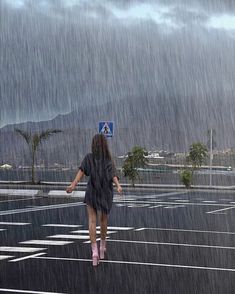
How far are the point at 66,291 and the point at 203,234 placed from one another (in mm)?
6140

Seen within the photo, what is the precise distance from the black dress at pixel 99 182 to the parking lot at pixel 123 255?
0.80 m

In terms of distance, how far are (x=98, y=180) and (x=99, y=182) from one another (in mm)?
30

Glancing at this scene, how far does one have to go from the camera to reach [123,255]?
9.47 meters

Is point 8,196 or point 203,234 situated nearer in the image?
point 203,234

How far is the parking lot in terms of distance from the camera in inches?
282

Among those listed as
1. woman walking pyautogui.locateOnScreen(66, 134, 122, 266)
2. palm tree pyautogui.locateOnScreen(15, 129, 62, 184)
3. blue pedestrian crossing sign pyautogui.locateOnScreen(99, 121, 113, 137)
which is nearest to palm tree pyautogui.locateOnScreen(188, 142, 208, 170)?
palm tree pyautogui.locateOnScreen(15, 129, 62, 184)

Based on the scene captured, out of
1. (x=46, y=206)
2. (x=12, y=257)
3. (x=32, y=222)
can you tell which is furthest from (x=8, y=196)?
(x=12, y=257)

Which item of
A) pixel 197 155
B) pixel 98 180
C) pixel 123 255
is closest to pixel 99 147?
pixel 98 180

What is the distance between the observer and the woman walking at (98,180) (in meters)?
8.63

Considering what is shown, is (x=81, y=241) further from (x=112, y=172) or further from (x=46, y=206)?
(x=46, y=206)

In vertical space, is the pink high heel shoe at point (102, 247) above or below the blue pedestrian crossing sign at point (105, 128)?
below

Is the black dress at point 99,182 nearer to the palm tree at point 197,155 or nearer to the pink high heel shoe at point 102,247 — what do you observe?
the pink high heel shoe at point 102,247

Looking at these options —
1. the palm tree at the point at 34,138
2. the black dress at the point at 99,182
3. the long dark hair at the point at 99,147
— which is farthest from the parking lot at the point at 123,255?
the palm tree at the point at 34,138

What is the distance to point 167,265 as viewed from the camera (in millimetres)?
8539
